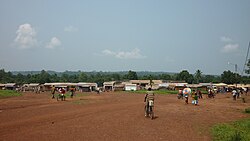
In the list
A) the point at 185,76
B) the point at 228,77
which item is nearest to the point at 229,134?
Answer: the point at 228,77

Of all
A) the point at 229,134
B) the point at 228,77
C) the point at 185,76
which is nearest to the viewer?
the point at 229,134

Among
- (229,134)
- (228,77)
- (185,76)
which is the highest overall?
(185,76)

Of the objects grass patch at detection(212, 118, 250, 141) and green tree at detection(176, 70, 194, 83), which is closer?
grass patch at detection(212, 118, 250, 141)

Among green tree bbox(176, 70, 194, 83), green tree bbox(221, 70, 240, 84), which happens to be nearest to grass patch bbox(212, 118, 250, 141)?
green tree bbox(221, 70, 240, 84)

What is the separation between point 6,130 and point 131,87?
66.3 meters

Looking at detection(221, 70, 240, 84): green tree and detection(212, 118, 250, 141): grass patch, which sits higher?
detection(221, 70, 240, 84): green tree

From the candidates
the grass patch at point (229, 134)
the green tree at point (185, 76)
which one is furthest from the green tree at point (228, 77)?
the grass patch at point (229, 134)

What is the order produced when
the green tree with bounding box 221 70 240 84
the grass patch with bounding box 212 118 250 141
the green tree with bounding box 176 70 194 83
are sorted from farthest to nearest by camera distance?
the green tree with bounding box 176 70 194 83 → the green tree with bounding box 221 70 240 84 → the grass patch with bounding box 212 118 250 141

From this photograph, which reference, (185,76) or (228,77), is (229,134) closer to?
(228,77)

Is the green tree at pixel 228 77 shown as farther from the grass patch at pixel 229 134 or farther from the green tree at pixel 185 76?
the grass patch at pixel 229 134

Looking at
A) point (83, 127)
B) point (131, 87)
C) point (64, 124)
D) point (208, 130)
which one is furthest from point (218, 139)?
point (131, 87)

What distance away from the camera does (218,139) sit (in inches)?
414

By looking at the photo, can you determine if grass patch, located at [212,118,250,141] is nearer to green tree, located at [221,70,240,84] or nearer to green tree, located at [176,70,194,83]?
green tree, located at [221,70,240,84]

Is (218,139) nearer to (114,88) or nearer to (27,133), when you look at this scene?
(27,133)
